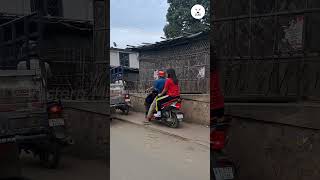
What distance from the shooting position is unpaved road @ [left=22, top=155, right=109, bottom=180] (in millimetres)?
1581

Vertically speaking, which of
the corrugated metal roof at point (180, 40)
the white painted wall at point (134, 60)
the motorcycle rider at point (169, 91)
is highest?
the corrugated metal roof at point (180, 40)

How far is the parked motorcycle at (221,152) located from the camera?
1.67 m

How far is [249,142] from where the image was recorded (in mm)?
1668

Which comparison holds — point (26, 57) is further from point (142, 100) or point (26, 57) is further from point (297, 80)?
point (297, 80)

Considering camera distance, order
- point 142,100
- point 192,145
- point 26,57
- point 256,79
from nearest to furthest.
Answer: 1. point 26,57
2. point 256,79
3. point 192,145
4. point 142,100

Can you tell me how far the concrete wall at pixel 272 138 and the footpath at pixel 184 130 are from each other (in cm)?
15

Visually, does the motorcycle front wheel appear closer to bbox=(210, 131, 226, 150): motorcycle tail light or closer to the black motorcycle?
bbox=(210, 131, 226, 150): motorcycle tail light

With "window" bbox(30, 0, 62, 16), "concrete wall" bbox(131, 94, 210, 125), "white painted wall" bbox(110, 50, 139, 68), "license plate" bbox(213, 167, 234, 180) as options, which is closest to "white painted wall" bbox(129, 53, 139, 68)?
"white painted wall" bbox(110, 50, 139, 68)

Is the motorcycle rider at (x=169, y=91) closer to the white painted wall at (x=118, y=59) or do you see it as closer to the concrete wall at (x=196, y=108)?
the concrete wall at (x=196, y=108)

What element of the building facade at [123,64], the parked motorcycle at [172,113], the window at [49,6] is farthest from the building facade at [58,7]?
the parked motorcycle at [172,113]

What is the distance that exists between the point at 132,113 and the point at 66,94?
456mm

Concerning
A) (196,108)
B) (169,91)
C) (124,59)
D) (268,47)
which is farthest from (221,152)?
(124,59)

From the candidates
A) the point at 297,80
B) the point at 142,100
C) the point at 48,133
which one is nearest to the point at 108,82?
the point at 48,133

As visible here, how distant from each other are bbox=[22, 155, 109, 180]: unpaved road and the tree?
0.63 m
